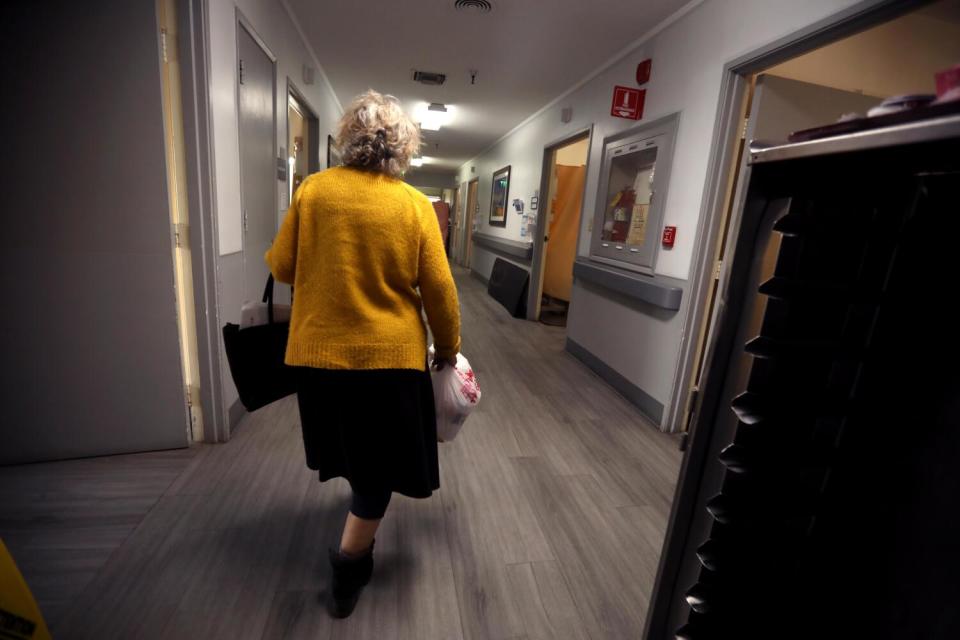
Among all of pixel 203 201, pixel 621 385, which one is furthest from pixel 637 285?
pixel 203 201

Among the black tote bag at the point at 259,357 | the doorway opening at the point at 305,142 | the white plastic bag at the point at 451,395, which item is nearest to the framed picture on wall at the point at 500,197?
the doorway opening at the point at 305,142

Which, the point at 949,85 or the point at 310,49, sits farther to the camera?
the point at 310,49

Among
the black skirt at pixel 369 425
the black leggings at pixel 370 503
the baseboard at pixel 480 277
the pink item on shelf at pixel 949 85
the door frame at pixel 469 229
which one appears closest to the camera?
the pink item on shelf at pixel 949 85

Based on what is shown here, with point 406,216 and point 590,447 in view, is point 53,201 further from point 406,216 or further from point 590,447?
point 590,447

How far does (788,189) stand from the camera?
661 mm

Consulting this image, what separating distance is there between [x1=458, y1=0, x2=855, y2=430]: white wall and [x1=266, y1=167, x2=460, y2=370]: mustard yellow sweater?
6.86 feet

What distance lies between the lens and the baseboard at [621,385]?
A: 117 inches

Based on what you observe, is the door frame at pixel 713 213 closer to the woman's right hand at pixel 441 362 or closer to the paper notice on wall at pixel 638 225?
the paper notice on wall at pixel 638 225

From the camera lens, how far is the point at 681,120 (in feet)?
9.29

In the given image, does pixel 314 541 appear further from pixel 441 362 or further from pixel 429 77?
pixel 429 77

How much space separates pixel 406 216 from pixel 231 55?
1.88 metres

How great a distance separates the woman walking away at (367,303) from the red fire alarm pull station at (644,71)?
2.69 metres

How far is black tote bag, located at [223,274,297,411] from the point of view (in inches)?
52.6

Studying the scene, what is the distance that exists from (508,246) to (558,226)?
83 cm
